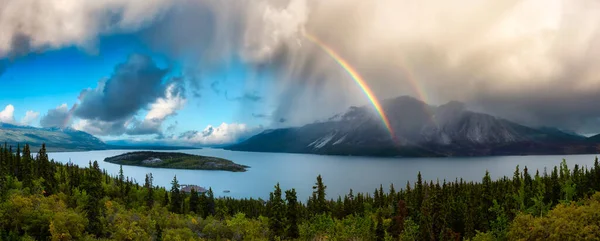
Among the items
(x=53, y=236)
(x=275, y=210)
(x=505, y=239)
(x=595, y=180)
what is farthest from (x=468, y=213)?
(x=53, y=236)

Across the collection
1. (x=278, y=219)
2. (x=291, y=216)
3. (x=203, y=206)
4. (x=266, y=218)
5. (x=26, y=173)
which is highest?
(x=26, y=173)

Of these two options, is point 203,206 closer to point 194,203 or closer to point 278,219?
point 194,203

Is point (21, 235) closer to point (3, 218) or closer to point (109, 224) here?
point (3, 218)

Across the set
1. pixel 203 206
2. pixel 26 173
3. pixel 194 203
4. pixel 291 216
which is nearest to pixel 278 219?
pixel 291 216

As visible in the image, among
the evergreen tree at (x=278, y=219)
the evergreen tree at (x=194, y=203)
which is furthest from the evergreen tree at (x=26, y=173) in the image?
the evergreen tree at (x=278, y=219)

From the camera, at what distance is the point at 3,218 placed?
3406 cm

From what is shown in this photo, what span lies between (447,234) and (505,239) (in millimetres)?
29577

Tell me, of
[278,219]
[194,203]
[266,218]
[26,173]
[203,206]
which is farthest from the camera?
[194,203]

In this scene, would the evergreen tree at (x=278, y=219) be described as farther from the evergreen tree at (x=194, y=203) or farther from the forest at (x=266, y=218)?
the evergreen tree at (x=194, y=203)

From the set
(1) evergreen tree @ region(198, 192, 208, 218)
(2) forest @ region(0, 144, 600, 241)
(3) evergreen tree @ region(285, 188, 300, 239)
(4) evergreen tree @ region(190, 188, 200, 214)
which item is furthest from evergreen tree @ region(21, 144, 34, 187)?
(3) evergreen tree @ region(285, 188, 300, 239)

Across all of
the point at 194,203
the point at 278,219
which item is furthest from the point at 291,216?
the point at 194,203

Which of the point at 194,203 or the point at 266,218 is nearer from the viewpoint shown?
the point at 266,218

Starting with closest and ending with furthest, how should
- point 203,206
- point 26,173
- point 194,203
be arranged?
1. point 26,173
2. point 203,206
3. point 194,203

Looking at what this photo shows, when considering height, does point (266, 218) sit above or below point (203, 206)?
above
